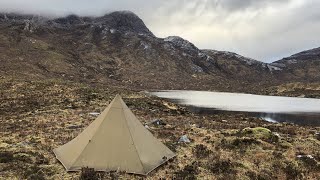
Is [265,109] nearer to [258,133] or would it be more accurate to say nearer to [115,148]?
[258,133]

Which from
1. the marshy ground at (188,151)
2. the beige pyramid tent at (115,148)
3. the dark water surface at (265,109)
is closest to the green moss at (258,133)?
the marshy ground at (188,151)

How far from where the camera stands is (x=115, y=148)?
58.5 ft

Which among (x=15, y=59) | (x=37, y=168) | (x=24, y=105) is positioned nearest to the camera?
(x=37, y=168)

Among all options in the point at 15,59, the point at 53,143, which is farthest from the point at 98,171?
the point at 15,59

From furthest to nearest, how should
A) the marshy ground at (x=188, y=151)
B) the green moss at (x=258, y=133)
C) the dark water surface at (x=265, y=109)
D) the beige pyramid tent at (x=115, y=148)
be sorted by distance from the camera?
the dark water surface at (x=265, y=109) → the green moss at (x=258, y=133) → the marshy ground at (x=188, y=151) → the beige pyramid tent at (x=115, y=148)

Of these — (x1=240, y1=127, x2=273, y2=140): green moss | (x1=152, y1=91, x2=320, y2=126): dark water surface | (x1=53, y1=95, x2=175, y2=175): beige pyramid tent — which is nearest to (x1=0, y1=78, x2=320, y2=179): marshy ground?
(x1=240, y1=127, x2=273, y2=140): green moss

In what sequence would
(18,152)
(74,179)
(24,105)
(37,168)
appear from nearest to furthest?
(74,179) → (37,168) → (18,152) → (24,105)

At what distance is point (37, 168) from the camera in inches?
696

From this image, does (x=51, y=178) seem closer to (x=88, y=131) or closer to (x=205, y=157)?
(x=88, y=131)

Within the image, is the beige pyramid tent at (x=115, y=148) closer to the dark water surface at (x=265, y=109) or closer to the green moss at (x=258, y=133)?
the green moss at (x=258, y=133)

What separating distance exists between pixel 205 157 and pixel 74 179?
7801 millimetres

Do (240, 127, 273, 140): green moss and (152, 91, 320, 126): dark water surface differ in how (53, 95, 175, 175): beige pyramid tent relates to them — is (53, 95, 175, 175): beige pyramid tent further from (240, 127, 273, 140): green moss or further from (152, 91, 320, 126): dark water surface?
(152, 91, 320, 126): dark water surface

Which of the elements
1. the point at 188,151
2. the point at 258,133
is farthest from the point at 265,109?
the point at 188,151

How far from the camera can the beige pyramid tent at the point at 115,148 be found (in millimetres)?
17344
